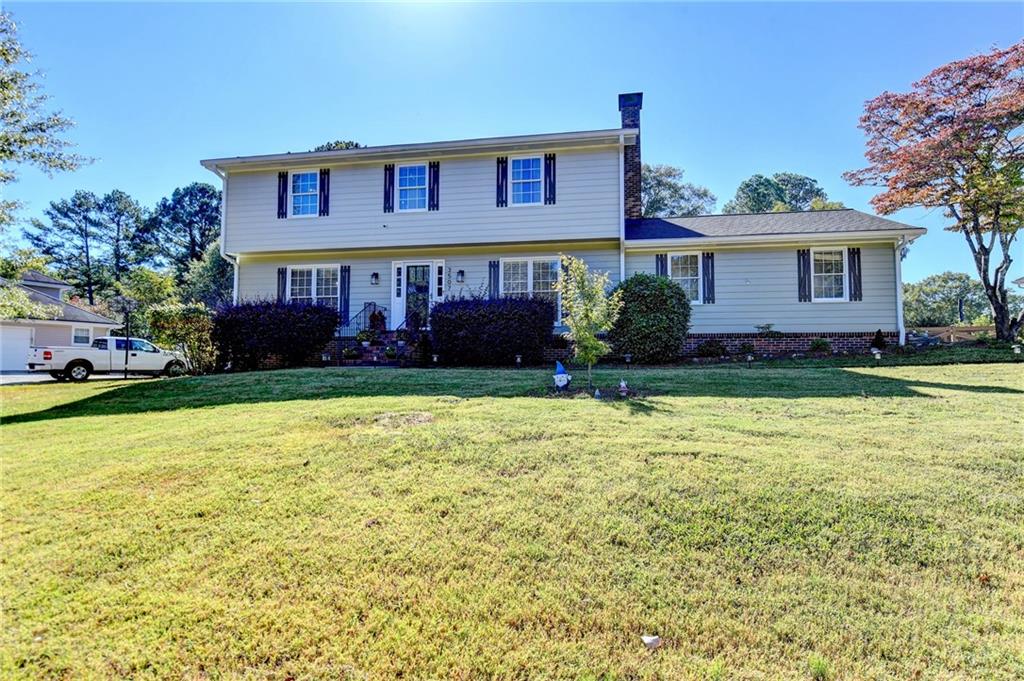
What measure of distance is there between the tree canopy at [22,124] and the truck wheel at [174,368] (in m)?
4.63

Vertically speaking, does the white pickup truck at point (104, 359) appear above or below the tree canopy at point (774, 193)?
below

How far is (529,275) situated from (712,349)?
5289 mm

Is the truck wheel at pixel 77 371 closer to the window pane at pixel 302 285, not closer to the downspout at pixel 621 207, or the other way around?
the window pane at pixel 302 285

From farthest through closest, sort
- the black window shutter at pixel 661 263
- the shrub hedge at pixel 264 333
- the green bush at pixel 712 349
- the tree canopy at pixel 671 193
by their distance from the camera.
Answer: the tree canopy at pixel 671 193, the black window shutter at pixel 661 263, the green bush at pixel 712 349, the shrub hedge at pixel 264 333

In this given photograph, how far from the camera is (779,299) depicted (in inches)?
535

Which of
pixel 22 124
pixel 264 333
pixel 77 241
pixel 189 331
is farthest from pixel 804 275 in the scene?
pixel 77 241

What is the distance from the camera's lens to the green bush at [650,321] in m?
11.5

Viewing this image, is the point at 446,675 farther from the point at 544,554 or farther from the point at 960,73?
the point at 960,73

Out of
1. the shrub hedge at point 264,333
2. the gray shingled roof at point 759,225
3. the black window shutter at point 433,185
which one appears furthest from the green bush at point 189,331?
the gray shingled roof at point 759,225

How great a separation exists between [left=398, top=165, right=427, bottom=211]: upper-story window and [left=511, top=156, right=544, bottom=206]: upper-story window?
2.64 meters

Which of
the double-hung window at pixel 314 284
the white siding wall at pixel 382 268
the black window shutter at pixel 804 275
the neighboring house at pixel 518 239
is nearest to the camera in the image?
the neighboring house at pixel 518 239

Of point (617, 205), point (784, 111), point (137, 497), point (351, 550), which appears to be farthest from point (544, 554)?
point (784, 111)

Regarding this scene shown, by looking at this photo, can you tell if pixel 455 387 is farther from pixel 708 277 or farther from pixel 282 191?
pixel 282 191

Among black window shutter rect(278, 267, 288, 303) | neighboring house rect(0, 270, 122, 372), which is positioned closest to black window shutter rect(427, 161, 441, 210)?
black window shutter rect(278, 267, 288, 303)
